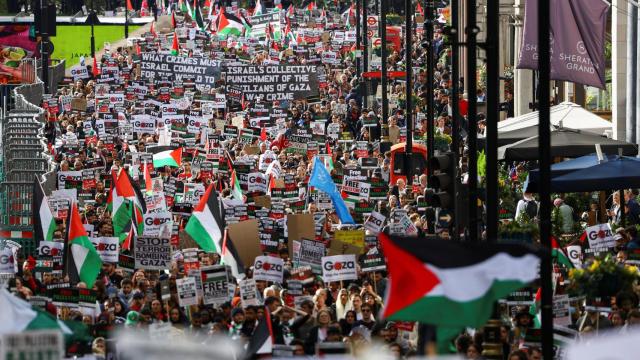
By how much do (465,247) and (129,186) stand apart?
50.6 feet

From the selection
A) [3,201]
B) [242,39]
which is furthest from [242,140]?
[242,39]

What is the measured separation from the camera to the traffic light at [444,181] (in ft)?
63.6

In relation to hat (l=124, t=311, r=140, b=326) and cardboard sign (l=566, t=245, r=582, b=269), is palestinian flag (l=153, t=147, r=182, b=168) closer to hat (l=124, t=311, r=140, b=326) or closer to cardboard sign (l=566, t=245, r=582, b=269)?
cardboard sign (l=566, t=245, r=582, b=269)

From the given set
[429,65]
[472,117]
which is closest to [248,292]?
[472,117]

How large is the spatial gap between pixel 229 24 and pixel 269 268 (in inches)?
2352

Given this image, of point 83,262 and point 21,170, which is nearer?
point 83,262

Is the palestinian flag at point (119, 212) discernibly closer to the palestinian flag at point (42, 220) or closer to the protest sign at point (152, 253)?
the palestinian flag at point (42, 220)

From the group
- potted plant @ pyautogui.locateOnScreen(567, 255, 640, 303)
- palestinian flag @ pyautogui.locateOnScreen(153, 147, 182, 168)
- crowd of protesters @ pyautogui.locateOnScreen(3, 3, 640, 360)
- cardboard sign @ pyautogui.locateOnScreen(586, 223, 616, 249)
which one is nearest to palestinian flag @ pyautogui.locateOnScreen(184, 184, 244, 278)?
crowd of protesters @ pyautogui.locateOnScreen(3, 3, 640, 360)

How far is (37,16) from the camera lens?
2104 inches

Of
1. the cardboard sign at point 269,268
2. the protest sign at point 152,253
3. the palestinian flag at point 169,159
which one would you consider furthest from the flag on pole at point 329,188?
the palestinian flag at point 169,159

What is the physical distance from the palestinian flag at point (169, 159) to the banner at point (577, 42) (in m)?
11.5

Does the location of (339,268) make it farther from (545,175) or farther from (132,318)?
(545,175)

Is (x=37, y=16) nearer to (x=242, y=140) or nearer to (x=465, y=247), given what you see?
(x=242, y=140)

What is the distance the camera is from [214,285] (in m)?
19.7
